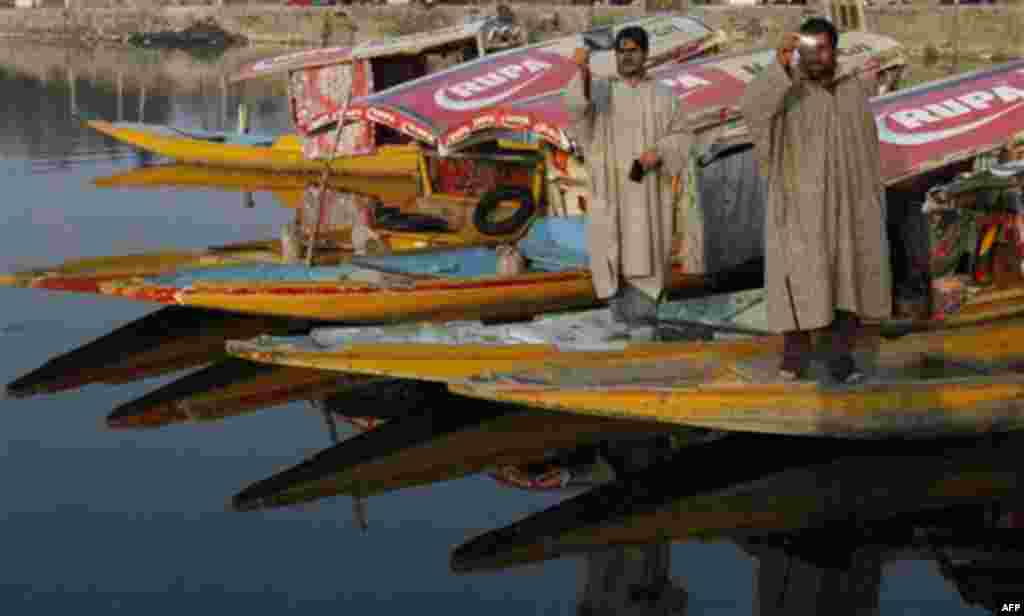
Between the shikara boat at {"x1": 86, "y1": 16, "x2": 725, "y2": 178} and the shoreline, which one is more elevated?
the shikara boat at {"x1": 86, "y1": 16, "x2": 725, "y2": 178}

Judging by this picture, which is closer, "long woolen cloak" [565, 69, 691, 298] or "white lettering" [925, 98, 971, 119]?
"long woolen cloak" [565, 69, 691, 298]

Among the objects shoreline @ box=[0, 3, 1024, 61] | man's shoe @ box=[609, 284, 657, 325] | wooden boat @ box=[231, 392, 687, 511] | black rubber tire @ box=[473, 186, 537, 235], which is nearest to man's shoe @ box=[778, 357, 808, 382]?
wooden boat @ box=[231, 392, 687, 511]

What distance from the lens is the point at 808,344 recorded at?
7156 mm

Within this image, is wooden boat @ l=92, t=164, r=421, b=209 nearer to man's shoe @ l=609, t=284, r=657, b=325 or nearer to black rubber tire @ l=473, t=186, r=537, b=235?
black rubber tire @ l=473, t=186, r=537, b=235

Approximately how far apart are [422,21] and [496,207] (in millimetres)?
31931

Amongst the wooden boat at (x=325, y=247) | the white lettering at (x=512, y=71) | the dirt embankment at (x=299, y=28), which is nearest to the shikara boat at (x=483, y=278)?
the wooden boat at (x=325, y=247)

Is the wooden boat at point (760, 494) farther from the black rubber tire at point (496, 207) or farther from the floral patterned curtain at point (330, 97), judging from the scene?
the floral patterned curtain at point (330, 97)

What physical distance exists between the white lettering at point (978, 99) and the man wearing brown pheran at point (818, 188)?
348cm

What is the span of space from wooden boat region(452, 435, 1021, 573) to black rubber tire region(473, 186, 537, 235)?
4.13 meters

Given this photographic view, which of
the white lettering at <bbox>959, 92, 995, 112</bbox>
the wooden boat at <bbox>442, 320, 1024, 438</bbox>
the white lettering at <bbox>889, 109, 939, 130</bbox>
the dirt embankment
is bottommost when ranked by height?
the dirt embankment

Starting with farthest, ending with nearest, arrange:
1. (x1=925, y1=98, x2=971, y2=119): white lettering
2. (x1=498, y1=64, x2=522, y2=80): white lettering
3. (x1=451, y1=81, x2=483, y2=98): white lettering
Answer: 1. (x1=498, y1=64, x2=522, y2=80): white lettering
2. (x1=451, y1=81, x2=483, y2=98): white lettering
3. (x1=925, y1=98, x2=971, y2=119): white lettering

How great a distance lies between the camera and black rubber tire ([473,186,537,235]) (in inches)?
460

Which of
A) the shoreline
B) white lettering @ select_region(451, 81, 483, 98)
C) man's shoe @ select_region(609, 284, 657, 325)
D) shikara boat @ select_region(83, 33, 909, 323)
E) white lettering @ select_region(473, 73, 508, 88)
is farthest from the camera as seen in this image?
the shoreline

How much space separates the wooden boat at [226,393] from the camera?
9.11m
